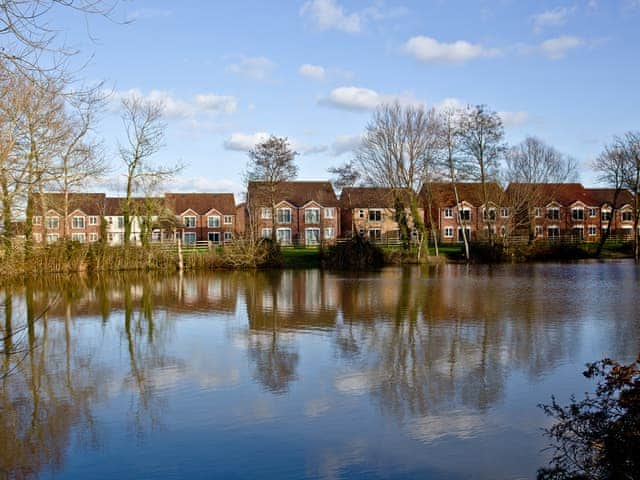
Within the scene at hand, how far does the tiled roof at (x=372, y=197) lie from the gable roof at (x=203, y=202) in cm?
1285

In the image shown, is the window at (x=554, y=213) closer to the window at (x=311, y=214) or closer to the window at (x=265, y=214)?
the window at (x=311, y=214)

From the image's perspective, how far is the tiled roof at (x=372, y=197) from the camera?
40.2 meters

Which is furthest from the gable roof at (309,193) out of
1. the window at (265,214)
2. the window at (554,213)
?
the window at (554,213)

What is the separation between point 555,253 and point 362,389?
37120mm

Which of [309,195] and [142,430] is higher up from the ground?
[309,195]

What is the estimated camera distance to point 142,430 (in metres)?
7.29

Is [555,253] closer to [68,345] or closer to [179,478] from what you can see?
[68,345]

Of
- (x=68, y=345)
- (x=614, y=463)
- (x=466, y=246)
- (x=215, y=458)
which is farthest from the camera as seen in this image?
(x=466, y=246)

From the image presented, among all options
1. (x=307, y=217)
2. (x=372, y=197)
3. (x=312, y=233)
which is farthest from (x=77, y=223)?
(x=372, y=197)

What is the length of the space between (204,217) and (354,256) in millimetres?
31910

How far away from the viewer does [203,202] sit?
66000mm

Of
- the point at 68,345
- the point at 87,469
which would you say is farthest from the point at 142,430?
the point at 68,345

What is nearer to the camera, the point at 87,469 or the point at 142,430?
the point at 87,469

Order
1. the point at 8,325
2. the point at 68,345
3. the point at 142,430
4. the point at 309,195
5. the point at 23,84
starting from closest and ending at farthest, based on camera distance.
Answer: the point at 142,430 → the point at 23,84 → the point at 68,345 → the point at 8,325 → the point at 309,195
